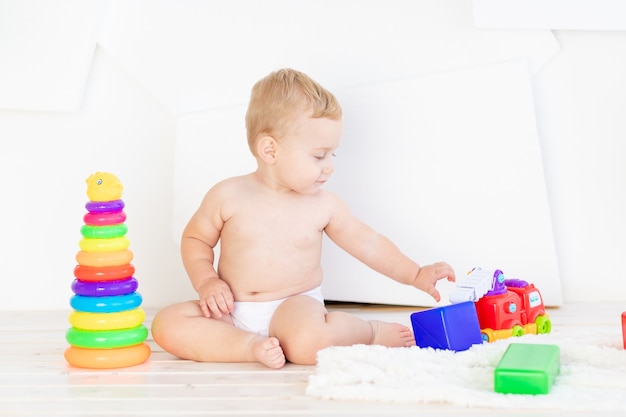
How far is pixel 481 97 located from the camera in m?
1.89

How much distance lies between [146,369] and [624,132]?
118 centimetres

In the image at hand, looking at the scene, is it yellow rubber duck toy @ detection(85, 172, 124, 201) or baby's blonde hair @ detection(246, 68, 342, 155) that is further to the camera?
baby's blonde hair @ detection(246, 68, 342, 155)

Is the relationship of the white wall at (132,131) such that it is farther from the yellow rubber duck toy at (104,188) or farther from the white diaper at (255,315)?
the yellow rubber duck toy at (104,188)

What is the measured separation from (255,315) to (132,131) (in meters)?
0.67

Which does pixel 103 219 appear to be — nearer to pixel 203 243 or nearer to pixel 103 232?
pixel 103 232

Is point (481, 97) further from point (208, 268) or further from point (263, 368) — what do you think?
point (263, 368)

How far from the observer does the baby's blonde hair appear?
1568mm

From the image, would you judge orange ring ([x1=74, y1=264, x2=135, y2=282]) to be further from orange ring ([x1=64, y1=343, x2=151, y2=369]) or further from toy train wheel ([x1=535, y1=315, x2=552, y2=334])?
toy train wheel ([x1=535, y1=315, x2=552, y2=334])

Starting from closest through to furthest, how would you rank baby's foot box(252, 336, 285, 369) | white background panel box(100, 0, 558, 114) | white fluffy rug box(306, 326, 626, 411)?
white fluffy rug box(306, 326, 626, 411) → baby's foot box(252, 336, 285, 369) → white background panel box(100, 0, 558, 114)

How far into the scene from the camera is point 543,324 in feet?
5.17

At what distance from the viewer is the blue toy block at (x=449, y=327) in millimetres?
1392

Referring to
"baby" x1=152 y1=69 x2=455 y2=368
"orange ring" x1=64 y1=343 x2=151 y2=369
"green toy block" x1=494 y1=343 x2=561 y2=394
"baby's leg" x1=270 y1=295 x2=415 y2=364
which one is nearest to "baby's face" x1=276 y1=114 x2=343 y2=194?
"baby" x1=152 y1=69 x2=455 y2=368

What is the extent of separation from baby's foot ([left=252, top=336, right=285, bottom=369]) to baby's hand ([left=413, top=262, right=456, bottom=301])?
0.36 metres

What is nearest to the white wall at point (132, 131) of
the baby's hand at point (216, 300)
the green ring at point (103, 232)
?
the baby's hand at point (216, 300)
